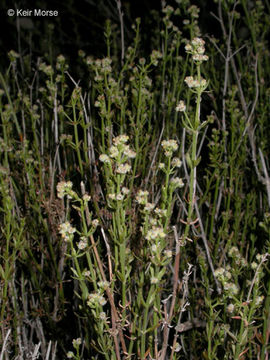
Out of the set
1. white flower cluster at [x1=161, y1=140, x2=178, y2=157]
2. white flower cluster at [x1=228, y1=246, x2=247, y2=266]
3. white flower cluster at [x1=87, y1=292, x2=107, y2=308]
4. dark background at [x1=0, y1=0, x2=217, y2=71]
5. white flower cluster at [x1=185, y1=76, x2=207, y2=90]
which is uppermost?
dark background at [x1=0, y1=0, x2=217, y2=71]

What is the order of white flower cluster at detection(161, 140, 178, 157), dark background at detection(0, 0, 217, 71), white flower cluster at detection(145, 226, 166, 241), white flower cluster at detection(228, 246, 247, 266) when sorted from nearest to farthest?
white flower cluster at detection(145, 226, 166, 241), white flower cluster at detection(161, 140, 178, 157), white flower cluster at detection(228, 246, 247, 266), dark background at detection(0, 0, 217, 71)

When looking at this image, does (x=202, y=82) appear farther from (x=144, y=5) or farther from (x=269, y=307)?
(x=144, y=5)

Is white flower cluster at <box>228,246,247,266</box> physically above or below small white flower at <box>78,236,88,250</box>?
below

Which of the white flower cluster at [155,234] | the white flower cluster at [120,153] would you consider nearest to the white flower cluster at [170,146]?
the white flower cluster at [120,153]

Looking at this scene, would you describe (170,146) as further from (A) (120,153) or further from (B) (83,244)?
(B) (83,244)

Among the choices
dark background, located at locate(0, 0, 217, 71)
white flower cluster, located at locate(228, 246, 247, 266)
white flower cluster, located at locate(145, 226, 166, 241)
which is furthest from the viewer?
dark background, located at locate(0, 0, 217, 71)

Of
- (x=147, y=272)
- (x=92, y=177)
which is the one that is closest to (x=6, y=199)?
(x=92, y=177)

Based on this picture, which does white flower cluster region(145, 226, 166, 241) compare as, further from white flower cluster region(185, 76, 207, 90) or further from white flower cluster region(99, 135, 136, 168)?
white flower cluster region(185, 76, 207, 90)

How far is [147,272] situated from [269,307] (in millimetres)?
334

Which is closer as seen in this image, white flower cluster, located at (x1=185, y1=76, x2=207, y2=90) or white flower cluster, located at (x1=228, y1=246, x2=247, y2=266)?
white flower cluster, located at (x1=185, y1=76, x2=207, y2=90)

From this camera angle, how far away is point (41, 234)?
1.57m

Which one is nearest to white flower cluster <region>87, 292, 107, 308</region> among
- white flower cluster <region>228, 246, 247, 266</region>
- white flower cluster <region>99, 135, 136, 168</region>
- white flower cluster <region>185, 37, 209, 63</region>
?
white flower cluster <region>99, 135, 136, 168</region>

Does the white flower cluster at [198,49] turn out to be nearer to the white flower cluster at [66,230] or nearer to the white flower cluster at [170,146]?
the white flower cluster at [170,146]

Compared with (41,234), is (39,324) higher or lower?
lower
